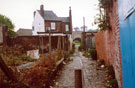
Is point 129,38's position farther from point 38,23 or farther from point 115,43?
point 38,23

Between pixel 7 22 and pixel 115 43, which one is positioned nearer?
pixel 115 43

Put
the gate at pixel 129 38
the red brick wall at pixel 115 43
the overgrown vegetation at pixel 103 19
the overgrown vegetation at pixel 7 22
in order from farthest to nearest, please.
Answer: the overgrown vegetation at pixel 7 22 < the overgrown vegetation at pixel 103 19 < the red brick wall at pixel 115 43 < the gate at pixel 129 38

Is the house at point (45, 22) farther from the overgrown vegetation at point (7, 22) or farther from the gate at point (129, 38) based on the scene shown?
the gate at point (129, 38)

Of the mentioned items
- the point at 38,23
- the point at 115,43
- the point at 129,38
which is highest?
the point at 38,23

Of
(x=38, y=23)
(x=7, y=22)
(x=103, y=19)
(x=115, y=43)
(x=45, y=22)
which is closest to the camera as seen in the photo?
(x=115, y=43)

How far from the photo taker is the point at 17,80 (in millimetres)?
4133

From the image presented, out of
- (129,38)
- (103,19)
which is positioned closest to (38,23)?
(103,19)

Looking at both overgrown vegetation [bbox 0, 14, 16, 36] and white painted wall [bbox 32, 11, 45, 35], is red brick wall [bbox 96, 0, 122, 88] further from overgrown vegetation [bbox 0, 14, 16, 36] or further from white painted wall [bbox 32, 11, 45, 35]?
overgrown vegetation [bbox 0, 14, 16, 36]

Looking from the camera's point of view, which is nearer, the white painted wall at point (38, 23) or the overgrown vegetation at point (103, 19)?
the overgrown vegetation at point (103, 19)

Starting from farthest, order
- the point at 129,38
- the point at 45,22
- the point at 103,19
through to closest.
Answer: the point at 45,22 < the point at 103,19 < the point at 129,38

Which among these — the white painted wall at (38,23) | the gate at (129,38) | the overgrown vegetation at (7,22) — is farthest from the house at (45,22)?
the gate at (129,38)

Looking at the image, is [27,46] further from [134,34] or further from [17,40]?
[134,34]

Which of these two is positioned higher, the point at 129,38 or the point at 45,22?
the point at 45,22

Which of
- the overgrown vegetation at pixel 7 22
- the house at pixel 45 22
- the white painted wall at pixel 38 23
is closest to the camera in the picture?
the house at pixel 45 22
